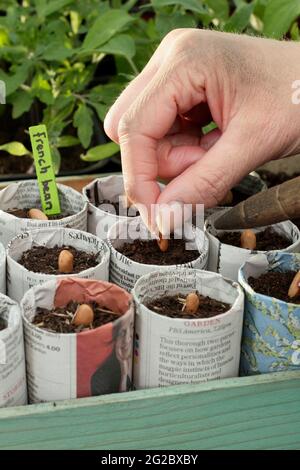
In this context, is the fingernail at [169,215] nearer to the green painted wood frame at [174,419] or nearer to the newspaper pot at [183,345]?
the newspaper pot at [183,345]

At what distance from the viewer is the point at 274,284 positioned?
3.36ft

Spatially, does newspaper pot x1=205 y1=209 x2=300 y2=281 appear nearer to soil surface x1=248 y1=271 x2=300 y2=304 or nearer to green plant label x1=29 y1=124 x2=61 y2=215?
soil surface x1=248 y1=271 x2=300 y2=304

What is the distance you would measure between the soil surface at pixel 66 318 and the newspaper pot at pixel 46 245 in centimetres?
5

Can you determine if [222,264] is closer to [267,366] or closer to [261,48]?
[267,366]

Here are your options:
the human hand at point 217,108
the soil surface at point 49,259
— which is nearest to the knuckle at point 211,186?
the human hand at point 217,108

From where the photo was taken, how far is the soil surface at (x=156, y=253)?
1111 millimetres

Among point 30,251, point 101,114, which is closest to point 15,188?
point 30,251

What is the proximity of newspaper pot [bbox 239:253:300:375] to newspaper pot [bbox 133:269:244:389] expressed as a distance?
23 mm

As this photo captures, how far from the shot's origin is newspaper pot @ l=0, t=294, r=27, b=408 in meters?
0.87

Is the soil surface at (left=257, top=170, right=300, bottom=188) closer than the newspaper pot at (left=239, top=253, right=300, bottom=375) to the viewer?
No

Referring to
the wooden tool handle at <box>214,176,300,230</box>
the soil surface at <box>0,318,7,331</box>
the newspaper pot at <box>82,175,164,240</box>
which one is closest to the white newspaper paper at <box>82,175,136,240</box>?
the newspaper pot at <box>82,175,164,240</box>

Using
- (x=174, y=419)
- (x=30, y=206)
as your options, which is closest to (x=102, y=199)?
(x=30, y=206)

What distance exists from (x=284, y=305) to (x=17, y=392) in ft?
1.17

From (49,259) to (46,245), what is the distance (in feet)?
0.19
